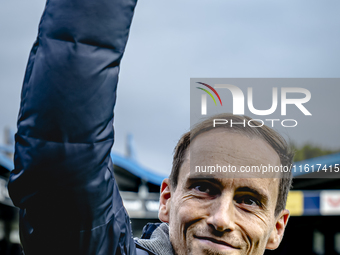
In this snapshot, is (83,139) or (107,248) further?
(107,248)

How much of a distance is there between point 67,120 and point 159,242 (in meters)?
0.71

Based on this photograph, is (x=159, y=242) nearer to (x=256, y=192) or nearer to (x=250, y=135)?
(x=256, y=192)

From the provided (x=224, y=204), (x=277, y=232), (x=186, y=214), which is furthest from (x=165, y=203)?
(x=277, y=232)

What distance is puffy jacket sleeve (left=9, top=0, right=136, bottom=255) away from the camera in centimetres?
111

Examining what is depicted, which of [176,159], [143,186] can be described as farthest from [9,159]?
[176,159]

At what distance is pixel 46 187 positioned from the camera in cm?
113

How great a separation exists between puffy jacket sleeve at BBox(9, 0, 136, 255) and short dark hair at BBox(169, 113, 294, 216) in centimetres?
71

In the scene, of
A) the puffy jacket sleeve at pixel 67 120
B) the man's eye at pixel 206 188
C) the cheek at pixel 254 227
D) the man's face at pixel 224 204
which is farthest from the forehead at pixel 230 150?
the puffy jacket sleeve at pixel 67 120

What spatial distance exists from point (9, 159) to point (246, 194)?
10.9m

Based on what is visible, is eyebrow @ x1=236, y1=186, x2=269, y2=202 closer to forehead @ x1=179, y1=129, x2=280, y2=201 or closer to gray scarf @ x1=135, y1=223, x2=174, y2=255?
forehead @ x1=179, y1=129, x2=280, y2=201

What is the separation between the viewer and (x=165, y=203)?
6.15 ft

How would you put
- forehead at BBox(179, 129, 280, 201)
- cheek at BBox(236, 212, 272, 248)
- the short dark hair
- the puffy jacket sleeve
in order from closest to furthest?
the puffy jacket sleeve
cheek at BBox(236, 212, 272, 248)
forehead at BBox(179, 129, 280, 201)
the short dark hair

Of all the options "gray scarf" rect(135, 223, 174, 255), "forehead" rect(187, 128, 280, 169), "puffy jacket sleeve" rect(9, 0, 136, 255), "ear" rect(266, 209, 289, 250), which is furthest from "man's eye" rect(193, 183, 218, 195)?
"puffy jacket sleeve" rect(9, 0, 136, 255)

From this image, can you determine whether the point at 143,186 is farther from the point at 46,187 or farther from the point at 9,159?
the point at 46,187
